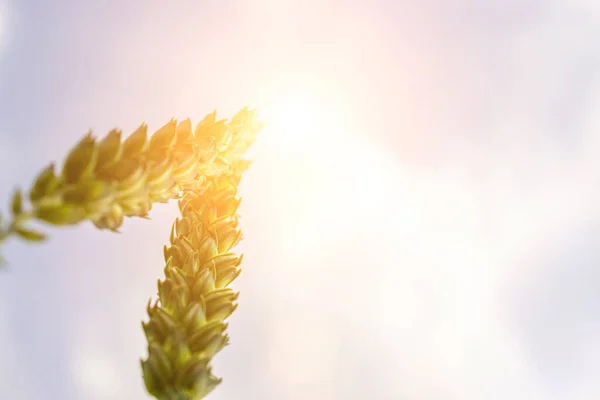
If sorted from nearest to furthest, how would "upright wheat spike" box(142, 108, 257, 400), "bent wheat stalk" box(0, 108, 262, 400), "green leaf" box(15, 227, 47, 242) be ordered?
"green leaf" box(15, 227, 47, 242) < "bent wheat stalk" box(0, 108, 262, 400) < "upright wheat spike" box(142, 108, 257, 400)

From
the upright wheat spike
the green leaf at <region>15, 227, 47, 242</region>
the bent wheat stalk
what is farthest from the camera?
the upright wheat spike

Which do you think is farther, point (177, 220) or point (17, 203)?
point (177, 220)

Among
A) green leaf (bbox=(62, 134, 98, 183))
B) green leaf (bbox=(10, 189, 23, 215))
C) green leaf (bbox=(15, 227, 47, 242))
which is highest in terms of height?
green leaf (bbox=(62, 134, 98, 183))

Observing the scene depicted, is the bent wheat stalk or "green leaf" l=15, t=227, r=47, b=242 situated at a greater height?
the bent wheat stalk

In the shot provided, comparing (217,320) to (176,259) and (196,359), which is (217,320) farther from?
(176,259)

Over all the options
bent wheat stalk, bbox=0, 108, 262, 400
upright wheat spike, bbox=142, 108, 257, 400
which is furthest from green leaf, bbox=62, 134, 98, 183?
upright wheat spike, bbox=142, 108, 257, 400

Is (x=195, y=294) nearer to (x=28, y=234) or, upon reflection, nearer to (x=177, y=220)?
(x=177, y=220)

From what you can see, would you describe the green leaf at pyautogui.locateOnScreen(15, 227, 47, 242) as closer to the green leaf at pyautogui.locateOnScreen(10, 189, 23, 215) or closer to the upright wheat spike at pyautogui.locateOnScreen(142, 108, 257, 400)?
the green leaf at pyautogui.locateOnScreen(10, 189, 23, 215)

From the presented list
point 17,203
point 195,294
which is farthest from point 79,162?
point 195,294
